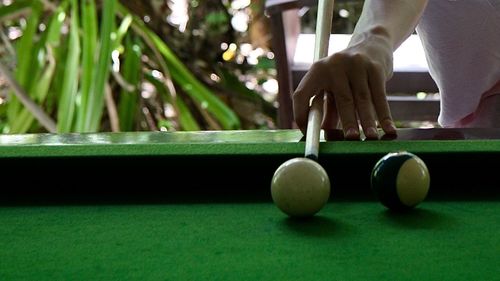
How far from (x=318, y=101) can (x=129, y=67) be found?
202cm

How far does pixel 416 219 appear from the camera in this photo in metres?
0.86

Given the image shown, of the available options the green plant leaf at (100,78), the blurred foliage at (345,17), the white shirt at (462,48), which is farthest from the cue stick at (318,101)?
the blurred foliage at (345,17)

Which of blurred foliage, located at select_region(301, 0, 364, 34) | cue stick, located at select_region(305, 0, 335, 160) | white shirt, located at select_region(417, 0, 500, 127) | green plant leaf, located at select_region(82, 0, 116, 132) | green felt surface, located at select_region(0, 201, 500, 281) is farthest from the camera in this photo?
blurred foliage, located at select_region(301, 0, 364, 34)

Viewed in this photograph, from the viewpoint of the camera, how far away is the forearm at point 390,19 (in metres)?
1.49

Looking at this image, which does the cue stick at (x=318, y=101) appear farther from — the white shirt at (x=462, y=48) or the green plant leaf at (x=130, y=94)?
the green plant leaf at (x=130, y=94)

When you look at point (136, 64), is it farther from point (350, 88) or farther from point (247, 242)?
point (247, 242)

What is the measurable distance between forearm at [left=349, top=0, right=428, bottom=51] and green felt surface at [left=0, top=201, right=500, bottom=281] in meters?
0.61

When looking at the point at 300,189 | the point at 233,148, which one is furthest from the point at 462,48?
the point at 300,189

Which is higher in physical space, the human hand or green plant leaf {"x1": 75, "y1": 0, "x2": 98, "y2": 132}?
the human hand

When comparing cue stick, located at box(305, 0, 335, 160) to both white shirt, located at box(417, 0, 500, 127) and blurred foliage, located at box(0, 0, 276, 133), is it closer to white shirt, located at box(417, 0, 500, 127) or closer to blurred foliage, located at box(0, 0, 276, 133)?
white shirt, located at box(417, 0, 500, 127)

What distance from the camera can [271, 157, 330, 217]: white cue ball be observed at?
851mm

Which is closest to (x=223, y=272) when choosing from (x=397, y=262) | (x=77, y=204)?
(x=397, y=262)

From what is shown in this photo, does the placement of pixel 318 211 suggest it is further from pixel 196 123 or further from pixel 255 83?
pixel 255 83

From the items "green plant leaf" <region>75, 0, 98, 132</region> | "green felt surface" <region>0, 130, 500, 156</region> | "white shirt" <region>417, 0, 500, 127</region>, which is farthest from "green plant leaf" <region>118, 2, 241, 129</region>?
"green felt surface" <region>0, 130, 500, 156</region>
